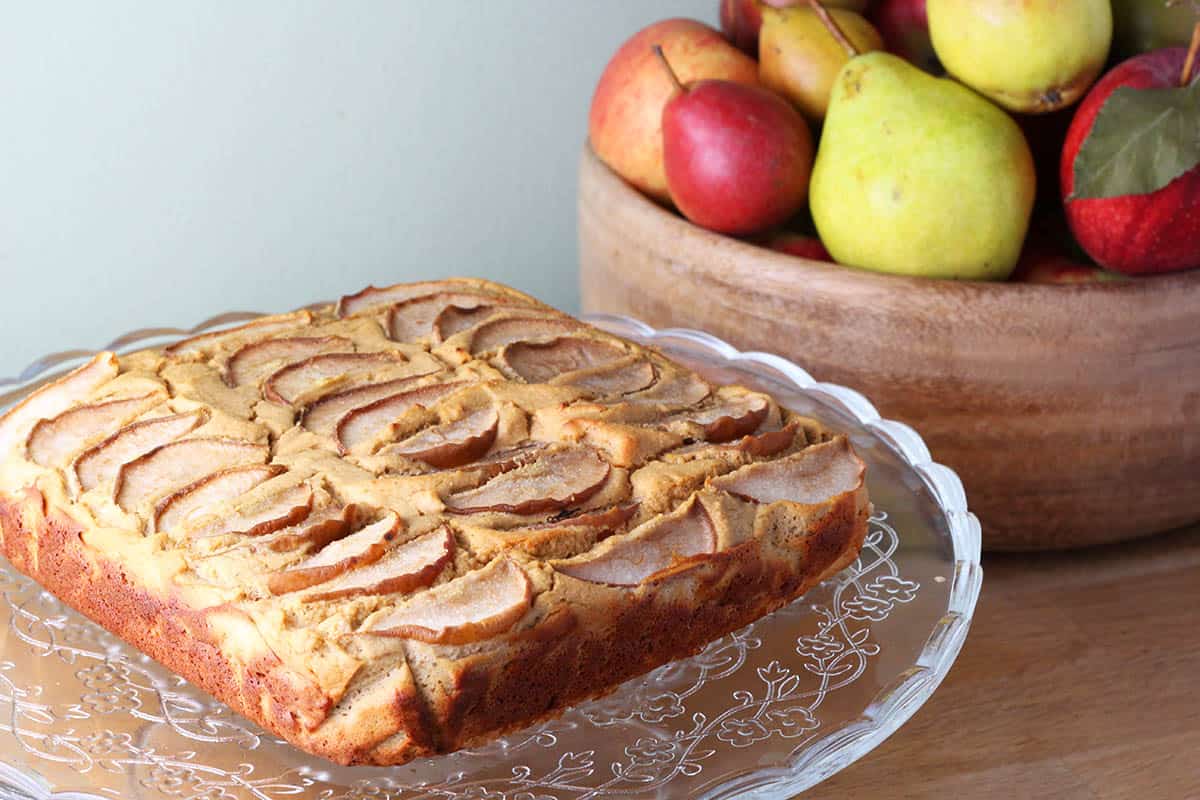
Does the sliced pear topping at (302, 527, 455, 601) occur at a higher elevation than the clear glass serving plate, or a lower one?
higher

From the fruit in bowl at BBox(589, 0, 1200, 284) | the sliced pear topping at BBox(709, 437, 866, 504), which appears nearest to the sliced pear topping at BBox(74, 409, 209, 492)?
the sliced pear topping at BBox(709, 437, 866, 504)

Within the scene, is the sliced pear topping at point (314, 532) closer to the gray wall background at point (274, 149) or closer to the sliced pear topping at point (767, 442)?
the sliced pear topping at point (767, 442)

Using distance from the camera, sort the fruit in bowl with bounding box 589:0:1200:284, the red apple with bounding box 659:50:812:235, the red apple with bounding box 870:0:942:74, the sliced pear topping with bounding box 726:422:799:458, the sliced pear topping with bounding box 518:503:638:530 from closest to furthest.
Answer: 1. the sliced pear topping with bounding box 518:503:638:530
2. the sliced pear topping with bounding box 726:422:799:458
3. the fruit in bowl with bounding box 589:0:1200:284
4. the red apple with bounding box 659:50:812:235
5. the red apple with bounding box 870:0:942:74

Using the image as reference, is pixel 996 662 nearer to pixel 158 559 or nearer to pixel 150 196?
pixel 158 559

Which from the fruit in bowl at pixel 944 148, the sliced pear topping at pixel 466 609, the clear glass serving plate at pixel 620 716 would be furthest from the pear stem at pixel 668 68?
the sliced pear topping at pixel 466 609

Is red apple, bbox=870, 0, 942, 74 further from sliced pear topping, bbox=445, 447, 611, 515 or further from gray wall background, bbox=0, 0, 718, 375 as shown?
sliced pear topping, bbox=445, 447, 611, 515
